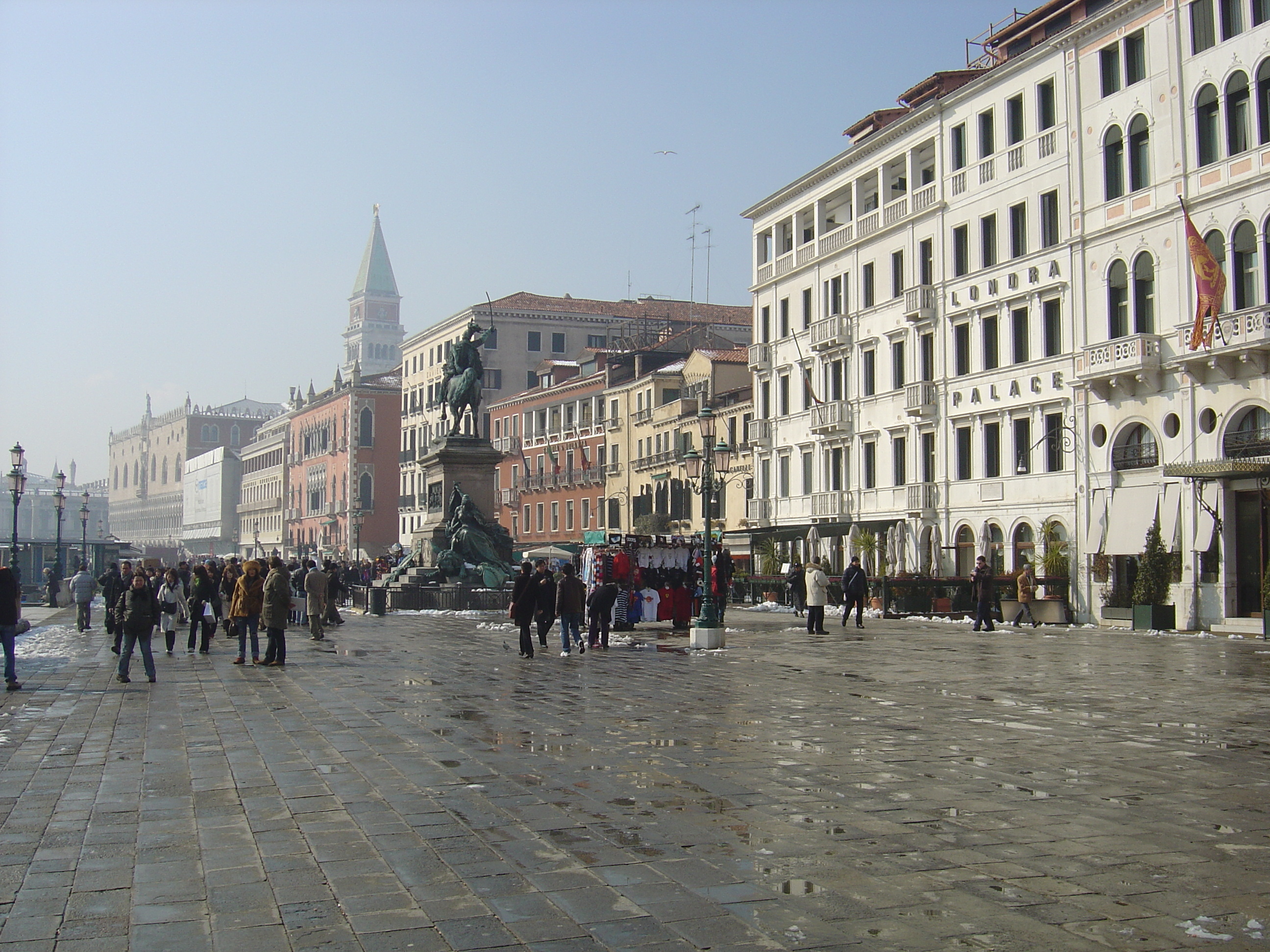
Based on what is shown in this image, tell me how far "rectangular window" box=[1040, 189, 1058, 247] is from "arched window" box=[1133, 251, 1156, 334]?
12.5 ft

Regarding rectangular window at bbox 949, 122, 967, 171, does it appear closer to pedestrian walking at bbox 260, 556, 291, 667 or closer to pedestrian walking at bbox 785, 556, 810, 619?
pedestrian walking at bbox 785, 556, 810, 619

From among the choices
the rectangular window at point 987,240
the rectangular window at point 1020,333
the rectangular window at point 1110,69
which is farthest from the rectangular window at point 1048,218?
the rectangular window at point 1110,69

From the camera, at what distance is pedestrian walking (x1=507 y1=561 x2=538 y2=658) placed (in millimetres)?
20031

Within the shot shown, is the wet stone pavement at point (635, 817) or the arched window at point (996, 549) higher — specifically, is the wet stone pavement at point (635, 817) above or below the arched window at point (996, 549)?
below

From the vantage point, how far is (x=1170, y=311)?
29.1m

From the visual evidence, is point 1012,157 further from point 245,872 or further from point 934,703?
point 245,872

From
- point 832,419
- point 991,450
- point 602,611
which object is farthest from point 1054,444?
point 602,611

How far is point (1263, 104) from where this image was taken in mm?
26844

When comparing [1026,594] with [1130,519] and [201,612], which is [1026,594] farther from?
[201,612]

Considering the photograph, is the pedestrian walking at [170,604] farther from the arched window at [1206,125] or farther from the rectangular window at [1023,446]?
the arched window at [1206,125]

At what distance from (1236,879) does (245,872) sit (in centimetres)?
471

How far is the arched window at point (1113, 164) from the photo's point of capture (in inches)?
1233

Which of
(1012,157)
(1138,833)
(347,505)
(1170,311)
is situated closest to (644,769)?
(1138,833)

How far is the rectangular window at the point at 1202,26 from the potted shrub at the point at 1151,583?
34.9 ft
